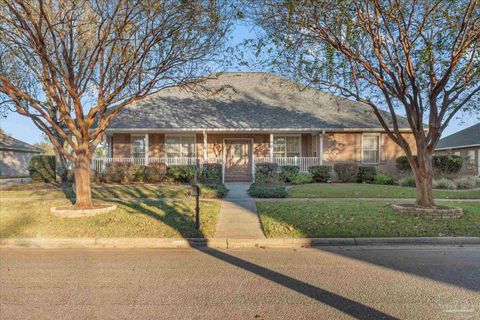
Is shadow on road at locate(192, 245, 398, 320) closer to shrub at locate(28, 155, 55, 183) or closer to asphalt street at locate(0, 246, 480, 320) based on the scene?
asphalt street at locate(0, 246, 480, 320)

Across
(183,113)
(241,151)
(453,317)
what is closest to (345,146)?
(241,151)

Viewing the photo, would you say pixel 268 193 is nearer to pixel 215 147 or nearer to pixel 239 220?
pixel 239 220

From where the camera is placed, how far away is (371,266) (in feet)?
17.8

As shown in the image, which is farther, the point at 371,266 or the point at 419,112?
the point at 419,112

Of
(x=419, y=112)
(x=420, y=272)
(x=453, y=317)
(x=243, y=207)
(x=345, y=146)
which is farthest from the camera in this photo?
(x=345, y=146)

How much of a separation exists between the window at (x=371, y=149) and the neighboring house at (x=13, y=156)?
95.0 feet

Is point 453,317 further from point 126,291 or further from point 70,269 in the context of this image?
point 70,269

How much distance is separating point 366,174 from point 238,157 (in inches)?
290

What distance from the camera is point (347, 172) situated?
16969 millimetres

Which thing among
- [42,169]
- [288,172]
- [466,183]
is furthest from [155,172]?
[466,183]

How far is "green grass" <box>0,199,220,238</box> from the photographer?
23.8ft

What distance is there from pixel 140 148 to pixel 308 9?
13913mm

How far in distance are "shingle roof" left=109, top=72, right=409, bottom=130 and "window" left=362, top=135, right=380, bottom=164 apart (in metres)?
1.00

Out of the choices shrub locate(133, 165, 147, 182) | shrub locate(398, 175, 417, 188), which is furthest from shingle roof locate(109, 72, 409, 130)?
shrub locate(398, 175, 417, 188)
